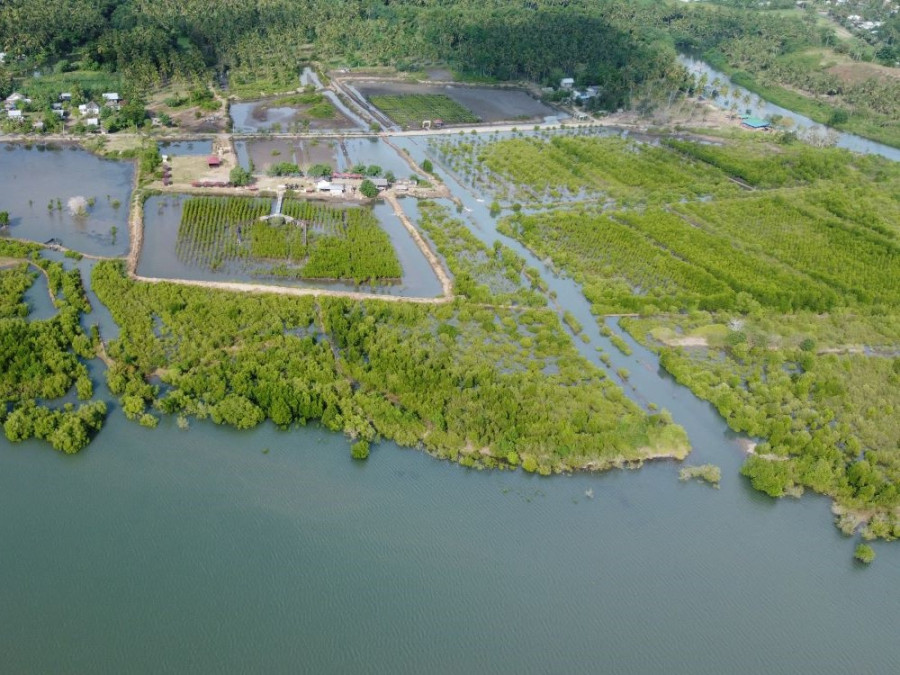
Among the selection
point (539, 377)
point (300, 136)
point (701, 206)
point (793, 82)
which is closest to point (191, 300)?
point (539, 377)

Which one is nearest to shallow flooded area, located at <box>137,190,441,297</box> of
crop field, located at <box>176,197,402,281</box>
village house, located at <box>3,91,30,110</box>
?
crop field, located at <box>176,197,402,281</box>

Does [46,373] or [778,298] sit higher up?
[778,298]

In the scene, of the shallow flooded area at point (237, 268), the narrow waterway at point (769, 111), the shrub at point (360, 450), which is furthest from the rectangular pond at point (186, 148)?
the narrow waterway at point (769, 111)

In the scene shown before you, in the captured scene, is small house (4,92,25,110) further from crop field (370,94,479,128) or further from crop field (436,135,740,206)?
crop field (436,135,740,206)

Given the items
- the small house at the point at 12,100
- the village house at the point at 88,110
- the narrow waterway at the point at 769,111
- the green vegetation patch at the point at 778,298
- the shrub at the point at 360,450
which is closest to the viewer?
the shrub at the point at 360,450

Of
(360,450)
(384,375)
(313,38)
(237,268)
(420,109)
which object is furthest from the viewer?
(313,38)

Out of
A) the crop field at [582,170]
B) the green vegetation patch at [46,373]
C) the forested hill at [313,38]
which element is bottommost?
the green vegetation patch at [46,373]

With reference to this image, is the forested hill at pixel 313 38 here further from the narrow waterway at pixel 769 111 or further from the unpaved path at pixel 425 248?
the unpaved path at pixel 425 248

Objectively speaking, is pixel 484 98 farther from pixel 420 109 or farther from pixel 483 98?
pixel 420 109

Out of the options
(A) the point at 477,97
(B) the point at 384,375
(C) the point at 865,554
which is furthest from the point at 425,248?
(A) the point at 477,97
